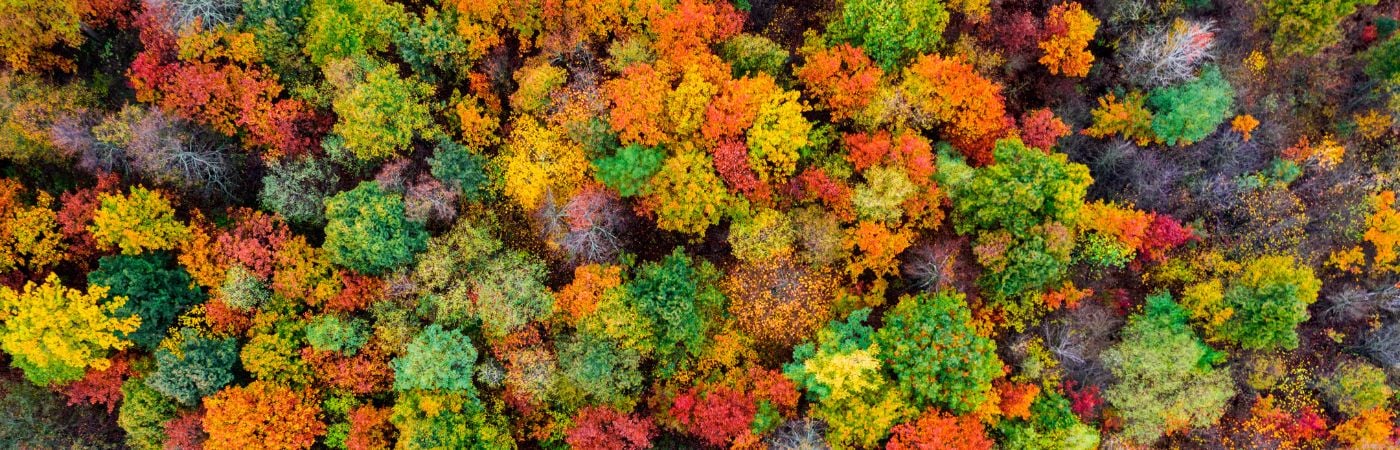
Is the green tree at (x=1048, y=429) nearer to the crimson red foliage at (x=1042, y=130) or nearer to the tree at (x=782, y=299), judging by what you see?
the tree at (x=782, y=299)

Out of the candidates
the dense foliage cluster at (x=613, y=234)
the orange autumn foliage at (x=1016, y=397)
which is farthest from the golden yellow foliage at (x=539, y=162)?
the orange autumn foliage at (x=1016, y=397)

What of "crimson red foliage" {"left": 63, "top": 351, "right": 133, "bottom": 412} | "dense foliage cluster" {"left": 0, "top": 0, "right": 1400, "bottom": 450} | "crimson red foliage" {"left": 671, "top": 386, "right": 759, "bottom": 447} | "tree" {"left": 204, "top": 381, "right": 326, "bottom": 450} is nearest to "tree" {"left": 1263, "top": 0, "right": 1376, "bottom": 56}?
"dense foliage cluster" {"left": 0, "top": 0, "right": 1400, "bottom": 450}

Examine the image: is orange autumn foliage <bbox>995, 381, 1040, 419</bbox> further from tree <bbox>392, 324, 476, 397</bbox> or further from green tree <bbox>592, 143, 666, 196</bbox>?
tree <bbox>392, 324, 476, 397</bbox>

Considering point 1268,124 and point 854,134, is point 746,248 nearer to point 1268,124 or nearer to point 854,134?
point 854,134

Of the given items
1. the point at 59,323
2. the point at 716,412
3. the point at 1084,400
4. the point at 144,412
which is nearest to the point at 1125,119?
the point at 1084,400

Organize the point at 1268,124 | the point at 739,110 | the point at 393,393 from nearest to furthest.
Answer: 1. the point at 739,110
2. the point at 393,393
3. the point at 1268,124

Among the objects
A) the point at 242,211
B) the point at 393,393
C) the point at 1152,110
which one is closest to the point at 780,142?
the point at 1152,110
